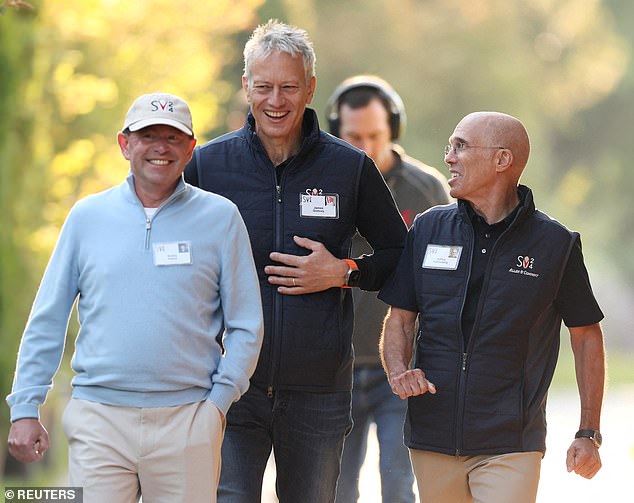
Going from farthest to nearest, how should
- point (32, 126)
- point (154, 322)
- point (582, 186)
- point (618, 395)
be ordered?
point (582, 186), point (618, 395), point (32, 126), point (154, 322)

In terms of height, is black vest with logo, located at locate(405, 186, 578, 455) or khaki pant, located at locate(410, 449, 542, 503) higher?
black vest with logo, located at locate(405, 186, 578, 455)

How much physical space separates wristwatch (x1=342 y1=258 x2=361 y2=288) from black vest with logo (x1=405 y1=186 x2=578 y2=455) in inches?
10.7

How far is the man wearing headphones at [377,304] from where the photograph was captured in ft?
22.0

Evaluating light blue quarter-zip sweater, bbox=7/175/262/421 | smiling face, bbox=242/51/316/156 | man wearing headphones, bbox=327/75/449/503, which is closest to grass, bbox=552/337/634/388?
man wearing headphones, bbox=327/75/449/503

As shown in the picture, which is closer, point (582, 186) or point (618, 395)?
point (618, 395)

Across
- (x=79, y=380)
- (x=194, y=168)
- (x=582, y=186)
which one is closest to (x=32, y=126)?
(x=194, y=168)

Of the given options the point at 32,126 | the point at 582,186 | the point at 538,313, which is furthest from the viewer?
the point at 582,186

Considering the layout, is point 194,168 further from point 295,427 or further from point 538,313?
point 538,313

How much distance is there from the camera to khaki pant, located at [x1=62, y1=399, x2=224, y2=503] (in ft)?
14.9

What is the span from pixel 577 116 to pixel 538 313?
3675 cm

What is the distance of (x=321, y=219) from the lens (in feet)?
17.6

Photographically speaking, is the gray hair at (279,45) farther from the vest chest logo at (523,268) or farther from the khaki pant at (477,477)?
the khaki pant at (477,477)

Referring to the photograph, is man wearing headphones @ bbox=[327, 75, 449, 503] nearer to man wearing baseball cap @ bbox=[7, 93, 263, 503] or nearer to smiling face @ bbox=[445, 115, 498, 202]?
smiling face @ bbox=[445, 115, 498, 202]

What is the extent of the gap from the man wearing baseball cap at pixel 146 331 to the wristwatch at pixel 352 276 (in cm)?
62
